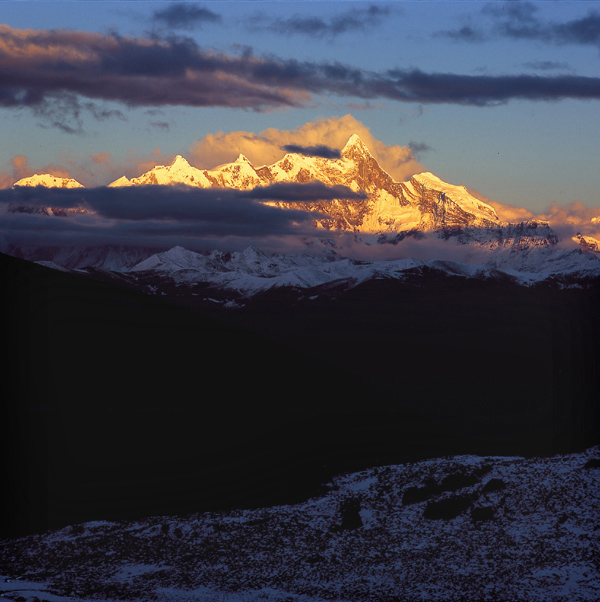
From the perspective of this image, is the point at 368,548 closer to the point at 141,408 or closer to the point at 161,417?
the point at 161,417

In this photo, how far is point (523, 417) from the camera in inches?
6486

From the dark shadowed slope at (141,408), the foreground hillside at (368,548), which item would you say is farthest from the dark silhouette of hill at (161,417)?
the foreground hillside at (368,548)

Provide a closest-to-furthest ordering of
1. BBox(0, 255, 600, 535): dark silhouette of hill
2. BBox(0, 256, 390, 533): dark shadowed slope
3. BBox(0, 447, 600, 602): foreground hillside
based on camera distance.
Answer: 1. BBox(0, 447, 600, 602): foreground hillside
2. BBox(0, 256, 390, 533): dark shadowed slope
3. BBox(0, 255, 600, 535): dark silhouette of hill

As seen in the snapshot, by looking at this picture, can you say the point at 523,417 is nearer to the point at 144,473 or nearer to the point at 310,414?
the point at 310,414

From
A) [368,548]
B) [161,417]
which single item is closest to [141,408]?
[161,417]

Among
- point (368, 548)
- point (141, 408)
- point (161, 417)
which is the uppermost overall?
point (141, 408)

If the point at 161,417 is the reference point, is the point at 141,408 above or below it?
above

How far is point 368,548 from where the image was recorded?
52.5 meters

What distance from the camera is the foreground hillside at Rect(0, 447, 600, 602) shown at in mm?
47281

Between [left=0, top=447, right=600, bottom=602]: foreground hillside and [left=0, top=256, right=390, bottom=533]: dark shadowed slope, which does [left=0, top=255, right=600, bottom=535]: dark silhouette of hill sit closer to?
[left=0, top=256, right=390, bottom=533]: dark shadowed slope

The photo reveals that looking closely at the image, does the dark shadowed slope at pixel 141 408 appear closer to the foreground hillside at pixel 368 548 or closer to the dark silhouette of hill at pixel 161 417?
the dark silhouette of hill at pixel 161 417

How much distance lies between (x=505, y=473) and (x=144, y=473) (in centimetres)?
3070

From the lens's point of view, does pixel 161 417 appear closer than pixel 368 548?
No

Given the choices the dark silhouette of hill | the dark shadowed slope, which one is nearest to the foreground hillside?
the dark silhouette of hill
